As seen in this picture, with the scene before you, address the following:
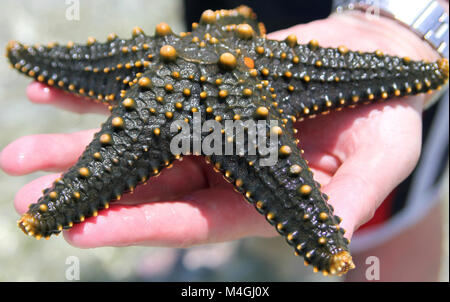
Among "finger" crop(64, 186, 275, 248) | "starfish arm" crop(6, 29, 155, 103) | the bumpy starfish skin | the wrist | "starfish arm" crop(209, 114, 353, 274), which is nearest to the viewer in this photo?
"starfish arm" crop(209, 114, 353, 274)

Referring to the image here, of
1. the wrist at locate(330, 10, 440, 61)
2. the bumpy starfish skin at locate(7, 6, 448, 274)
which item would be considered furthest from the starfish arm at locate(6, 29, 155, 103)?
the wrist at locate(330, 10, 440, 61)

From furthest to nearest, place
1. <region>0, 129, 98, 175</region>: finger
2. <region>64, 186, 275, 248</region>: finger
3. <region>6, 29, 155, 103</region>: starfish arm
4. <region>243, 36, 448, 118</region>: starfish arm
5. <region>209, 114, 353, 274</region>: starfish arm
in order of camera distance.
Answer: <region>0, 129, 98, 175</region>: finger < <region>6, 29, 155, 103</region>: starfish arm < <region>243, 36, 448, 118</region>: starfish arm < <region>64, 186, 275, 248</region>: finger < <region>209, 114, 353, 274</region>: starfish arm

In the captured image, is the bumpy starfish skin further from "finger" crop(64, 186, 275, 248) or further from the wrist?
the wrist

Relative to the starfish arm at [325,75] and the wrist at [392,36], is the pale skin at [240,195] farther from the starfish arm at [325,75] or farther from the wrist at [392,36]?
the starfish arm at [325,75]

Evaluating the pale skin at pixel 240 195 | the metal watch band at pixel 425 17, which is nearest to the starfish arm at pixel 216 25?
the pale skin at pixel 240 195

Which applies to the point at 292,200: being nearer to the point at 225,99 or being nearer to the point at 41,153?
the point at 225,99

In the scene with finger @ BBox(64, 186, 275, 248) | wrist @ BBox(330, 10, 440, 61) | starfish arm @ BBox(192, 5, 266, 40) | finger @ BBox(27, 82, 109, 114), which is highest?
wrist @ BBox(330, 10, 440, 61)
